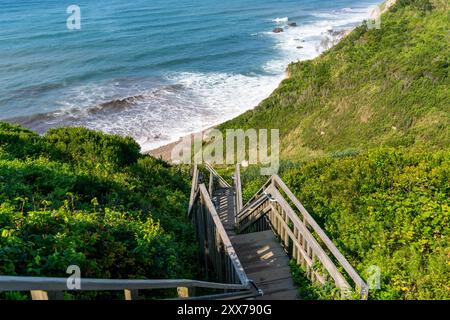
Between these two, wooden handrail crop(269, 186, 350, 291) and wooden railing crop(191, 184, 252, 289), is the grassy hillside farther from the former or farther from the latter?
wooden railing crop(191, 184, 252, 289)

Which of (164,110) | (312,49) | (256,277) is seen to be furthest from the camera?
(312,49)

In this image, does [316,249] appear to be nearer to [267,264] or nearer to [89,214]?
[267,264]

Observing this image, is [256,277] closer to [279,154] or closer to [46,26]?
[279,154]

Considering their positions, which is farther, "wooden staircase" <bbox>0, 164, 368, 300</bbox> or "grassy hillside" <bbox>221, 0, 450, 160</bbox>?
"grassy hillside" <bbox>221, 0, 450, 160</bbox>

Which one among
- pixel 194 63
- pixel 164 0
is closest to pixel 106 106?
pixel 194 63

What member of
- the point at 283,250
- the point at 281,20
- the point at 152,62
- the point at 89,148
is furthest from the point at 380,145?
the point at 281,20

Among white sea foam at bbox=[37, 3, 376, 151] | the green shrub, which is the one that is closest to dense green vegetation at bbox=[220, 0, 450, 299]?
white sea foam at bbox=[37, 3, 376, 151]
